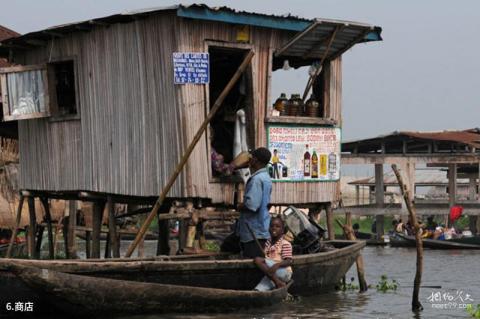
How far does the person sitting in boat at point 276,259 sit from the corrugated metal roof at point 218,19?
2.75 meters

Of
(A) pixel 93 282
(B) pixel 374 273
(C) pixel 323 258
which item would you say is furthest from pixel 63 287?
(B) pixel 374 273

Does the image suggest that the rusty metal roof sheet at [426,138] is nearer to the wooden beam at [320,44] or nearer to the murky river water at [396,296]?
the murky river water at [396,296]

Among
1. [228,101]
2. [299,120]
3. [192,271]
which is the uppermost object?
[228,101]

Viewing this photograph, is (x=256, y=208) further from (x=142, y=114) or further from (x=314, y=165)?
(x=314, y=165)

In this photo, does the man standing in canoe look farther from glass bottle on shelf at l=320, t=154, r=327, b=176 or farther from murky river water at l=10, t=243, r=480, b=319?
glass bottle on shelf at l=320, t=154, r=327, b=176

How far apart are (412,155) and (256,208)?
17.3 meters

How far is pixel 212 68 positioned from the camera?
49.2ft

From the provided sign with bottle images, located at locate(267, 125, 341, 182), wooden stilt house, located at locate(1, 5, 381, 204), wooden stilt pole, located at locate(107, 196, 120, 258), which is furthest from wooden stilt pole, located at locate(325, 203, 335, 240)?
wooden stilt pole, located at locate(107, 196, 120, 258)

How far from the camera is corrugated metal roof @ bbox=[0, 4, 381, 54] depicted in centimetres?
1256

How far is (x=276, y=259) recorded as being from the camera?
38.0ft

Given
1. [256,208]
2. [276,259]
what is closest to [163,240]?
[276,259]

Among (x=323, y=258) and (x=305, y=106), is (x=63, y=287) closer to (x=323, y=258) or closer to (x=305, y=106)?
(x=323, y=258)

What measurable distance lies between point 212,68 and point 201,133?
318cm

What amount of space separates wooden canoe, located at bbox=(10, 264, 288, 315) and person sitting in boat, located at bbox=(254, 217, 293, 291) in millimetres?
414
